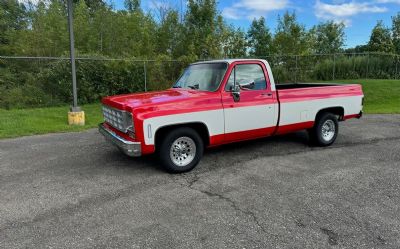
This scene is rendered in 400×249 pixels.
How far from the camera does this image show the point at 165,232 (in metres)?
3.70

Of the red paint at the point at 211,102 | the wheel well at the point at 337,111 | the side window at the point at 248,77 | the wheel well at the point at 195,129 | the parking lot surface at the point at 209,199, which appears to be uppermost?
the side window at the point at 248,77

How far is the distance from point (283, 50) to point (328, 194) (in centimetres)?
1995

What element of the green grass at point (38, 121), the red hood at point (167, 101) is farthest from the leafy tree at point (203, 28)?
the red hood at point (167, 101)

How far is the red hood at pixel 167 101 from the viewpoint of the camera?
520 centimetres

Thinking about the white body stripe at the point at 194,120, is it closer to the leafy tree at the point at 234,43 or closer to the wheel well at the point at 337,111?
the wheel well at the point at 337,111

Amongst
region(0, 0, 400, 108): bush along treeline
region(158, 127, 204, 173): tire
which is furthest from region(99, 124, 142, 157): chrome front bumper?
region(0, 0, 400, 108): bush along treeline

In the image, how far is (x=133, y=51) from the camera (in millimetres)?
18844

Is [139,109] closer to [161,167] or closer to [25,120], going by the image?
[161,167]

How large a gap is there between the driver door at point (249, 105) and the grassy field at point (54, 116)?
5.39 meters

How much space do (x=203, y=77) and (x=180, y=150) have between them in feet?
5.26

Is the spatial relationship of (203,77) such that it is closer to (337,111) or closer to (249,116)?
(249,116)

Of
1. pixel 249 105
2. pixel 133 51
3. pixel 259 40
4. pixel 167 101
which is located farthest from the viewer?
pixel 259 40

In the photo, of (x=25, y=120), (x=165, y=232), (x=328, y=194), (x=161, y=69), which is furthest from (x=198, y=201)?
(x=161, y=69)

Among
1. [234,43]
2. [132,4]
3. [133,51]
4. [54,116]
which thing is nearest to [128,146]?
[54,116]
